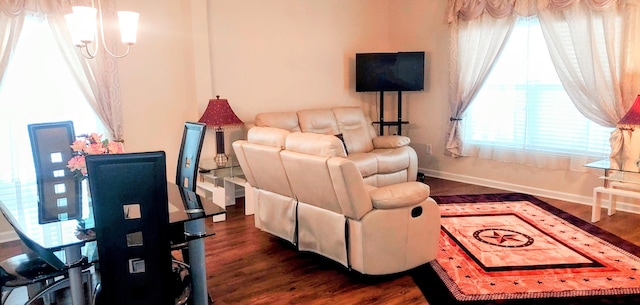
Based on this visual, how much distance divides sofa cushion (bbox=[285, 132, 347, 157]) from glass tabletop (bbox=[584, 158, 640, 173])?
8.94ft

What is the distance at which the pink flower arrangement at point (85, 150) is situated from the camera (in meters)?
2.75

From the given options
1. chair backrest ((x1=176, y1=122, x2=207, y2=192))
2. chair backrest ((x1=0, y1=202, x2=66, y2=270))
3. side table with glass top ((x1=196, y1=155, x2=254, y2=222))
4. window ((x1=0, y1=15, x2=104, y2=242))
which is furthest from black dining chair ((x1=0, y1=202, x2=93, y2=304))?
side table with glass top ((x1=196, y1=155, x2=254, y2=222))

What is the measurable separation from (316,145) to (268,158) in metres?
0.53

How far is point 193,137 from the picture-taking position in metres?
3.36

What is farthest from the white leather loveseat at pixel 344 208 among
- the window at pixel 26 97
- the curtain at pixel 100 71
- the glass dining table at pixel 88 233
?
the window at pixel 26 97

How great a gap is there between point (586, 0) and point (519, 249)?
2709 mm

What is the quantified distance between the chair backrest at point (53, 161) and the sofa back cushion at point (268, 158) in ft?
4.10

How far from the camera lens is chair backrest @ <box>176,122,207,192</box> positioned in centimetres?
325

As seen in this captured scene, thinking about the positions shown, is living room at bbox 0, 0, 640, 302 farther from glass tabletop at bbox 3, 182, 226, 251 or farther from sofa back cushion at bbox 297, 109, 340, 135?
glass tabletop at bbox 3, 182, 226, 251

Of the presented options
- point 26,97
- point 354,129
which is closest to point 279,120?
point 354,129

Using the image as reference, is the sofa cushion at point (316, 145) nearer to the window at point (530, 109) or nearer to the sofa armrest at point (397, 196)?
the sofa armrest at point (397, 196)

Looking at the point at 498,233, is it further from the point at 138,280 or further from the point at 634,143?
the point at 138,280

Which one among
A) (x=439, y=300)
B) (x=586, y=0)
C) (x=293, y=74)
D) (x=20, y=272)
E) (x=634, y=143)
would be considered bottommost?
(x=439, y=300)

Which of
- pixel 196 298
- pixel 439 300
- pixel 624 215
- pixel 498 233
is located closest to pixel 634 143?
pixel 624 215
